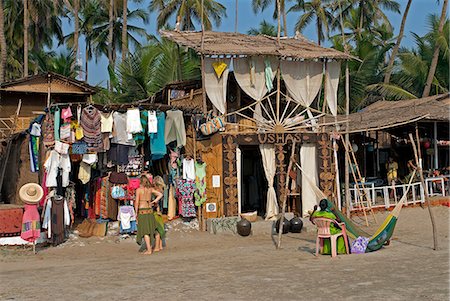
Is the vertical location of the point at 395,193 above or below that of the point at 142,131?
below

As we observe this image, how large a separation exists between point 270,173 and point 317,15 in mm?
20023

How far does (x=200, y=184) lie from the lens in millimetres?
12703

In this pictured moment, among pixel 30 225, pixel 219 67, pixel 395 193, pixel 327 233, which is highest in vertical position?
pixel 219 67

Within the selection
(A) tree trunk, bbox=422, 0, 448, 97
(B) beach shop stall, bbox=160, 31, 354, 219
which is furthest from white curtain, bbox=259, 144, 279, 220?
(A) tree trunk, bbox=422, 0, 448, 97

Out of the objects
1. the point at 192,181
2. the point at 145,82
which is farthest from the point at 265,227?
the point at 145,82

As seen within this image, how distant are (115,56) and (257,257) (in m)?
26.5

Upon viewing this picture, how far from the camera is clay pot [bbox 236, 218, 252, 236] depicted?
40.6 feet

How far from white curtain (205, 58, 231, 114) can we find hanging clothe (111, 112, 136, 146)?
2436mm

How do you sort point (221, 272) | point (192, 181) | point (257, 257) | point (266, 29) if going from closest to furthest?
1. point (221, 272)
2. point (257, 257)
3. point (192, 181)
4. point (266, 29)

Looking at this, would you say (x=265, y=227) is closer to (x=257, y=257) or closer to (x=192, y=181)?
(x=192, y=181)

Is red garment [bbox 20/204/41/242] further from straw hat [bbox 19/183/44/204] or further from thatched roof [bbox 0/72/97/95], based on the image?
thatched roof [bbox 0/72/97/95]

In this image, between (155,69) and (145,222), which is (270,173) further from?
(155,69)

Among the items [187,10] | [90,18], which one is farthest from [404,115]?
[90,18]

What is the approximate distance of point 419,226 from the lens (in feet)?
41.8
